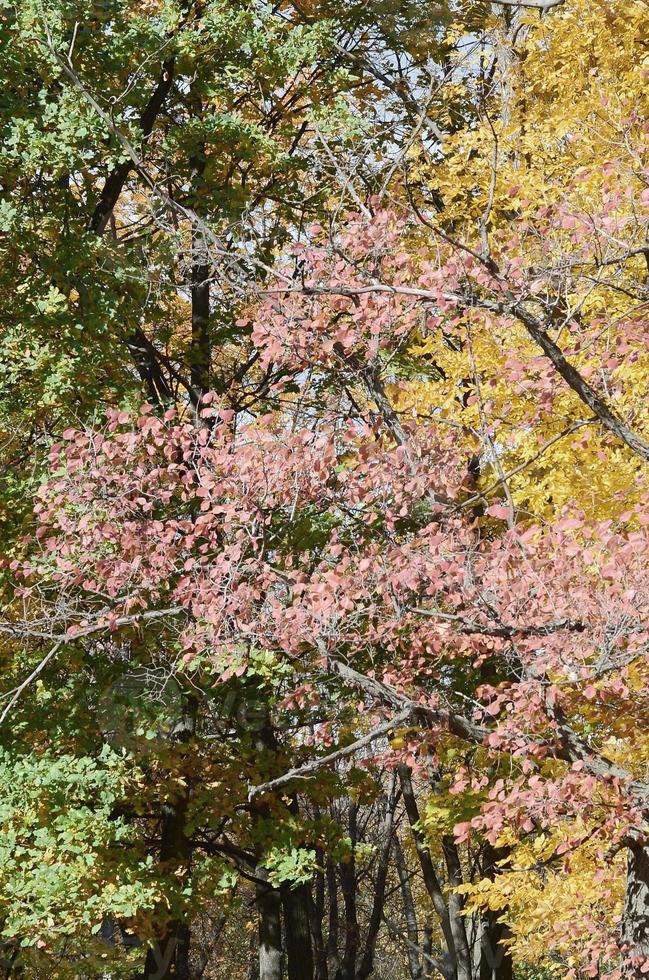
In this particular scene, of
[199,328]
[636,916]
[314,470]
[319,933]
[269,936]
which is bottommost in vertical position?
[636,916]

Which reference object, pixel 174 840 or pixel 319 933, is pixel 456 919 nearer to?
pixel 319 933

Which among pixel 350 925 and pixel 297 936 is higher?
pixel 350 925

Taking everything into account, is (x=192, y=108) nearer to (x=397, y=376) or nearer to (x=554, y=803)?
(x=397, y=376)

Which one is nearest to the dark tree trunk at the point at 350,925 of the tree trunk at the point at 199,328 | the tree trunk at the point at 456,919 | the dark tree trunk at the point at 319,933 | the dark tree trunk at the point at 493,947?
the dark tree trunk at the point at 319,933

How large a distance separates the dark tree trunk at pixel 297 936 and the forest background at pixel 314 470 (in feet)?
0.20

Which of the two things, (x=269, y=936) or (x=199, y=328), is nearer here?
(x=199, y=328)

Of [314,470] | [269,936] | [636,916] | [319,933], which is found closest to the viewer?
[314,470]

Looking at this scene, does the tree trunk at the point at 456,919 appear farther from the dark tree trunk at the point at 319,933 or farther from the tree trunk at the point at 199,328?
the tree trunk at the point at 199,328

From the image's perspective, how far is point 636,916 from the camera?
7.64m

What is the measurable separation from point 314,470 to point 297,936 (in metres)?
7.44

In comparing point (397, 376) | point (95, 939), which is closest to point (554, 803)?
point (95, 939)

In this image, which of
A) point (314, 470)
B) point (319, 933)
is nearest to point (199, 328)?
point (314, 470)

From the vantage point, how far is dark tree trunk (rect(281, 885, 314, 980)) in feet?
39.5

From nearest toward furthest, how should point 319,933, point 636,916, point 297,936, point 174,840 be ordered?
point 636,916
point 174,840
point 297,936
point 319,933
